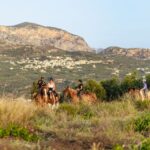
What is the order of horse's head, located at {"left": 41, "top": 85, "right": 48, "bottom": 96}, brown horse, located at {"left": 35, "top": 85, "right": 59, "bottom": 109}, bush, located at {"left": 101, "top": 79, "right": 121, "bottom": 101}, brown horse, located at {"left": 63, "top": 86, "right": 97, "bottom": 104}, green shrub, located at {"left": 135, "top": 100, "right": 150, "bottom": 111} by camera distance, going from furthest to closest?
bush, located at {"left": 101, "top": 79, "right": 121, "bottom": 101} → brown horse, located at {"left": 63, "top": 86, "right": 97, "bottom": 104} → horse's head, located at {"left": 41, "top": 85, "right": 48, "bottom": 96} → brown horse, located at {"left": 35, "top": 85, "right": 59, "bottom": 109} → green shrub, located at {"left": 135, "top": 100, "right": 150, "bottom": 111}

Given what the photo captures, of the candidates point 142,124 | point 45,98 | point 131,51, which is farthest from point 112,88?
point 131,51

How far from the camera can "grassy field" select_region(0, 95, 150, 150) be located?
879 cm

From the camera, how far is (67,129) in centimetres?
1046

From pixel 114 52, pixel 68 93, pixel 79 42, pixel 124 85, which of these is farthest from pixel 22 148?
pixel 79 42

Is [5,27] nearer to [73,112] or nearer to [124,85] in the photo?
[124,85]

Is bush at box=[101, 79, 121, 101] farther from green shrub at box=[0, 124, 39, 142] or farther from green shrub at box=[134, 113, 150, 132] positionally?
green shrub at box=[0, 124, 39, 142]

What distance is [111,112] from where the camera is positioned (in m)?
13.6

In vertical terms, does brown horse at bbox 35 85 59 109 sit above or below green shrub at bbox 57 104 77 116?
below

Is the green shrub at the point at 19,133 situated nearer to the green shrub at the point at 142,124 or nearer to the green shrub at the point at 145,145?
the green shrub at the point at 145,145

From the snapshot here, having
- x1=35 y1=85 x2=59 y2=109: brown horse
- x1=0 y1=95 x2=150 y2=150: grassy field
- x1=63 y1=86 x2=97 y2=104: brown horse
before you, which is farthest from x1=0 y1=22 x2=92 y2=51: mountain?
x1=0 y1=95 x2=150 y2=150: grassy field

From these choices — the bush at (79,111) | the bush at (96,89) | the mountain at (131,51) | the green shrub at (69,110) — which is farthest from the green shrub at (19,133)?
the mountain at (131,51)

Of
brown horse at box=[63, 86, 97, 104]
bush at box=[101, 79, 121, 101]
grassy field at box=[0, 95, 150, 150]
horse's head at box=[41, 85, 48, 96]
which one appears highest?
grassy field at box=[0, 95, 150, 150]

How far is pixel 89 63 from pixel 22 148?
3121 inches

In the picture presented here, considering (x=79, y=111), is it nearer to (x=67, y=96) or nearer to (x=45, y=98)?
(x=45, y=98)
